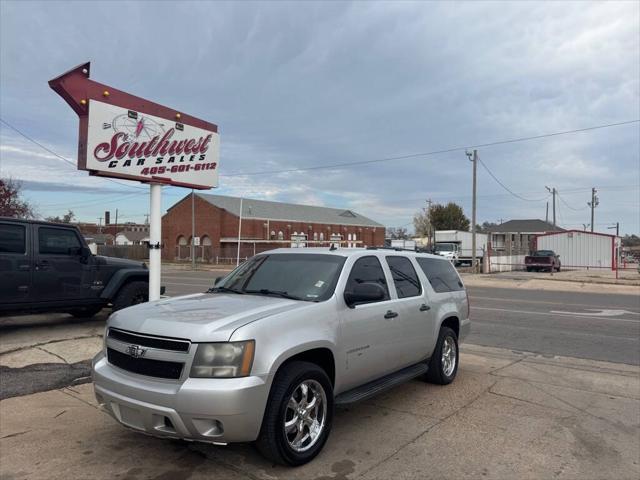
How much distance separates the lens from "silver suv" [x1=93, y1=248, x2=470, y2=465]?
3.41 metres

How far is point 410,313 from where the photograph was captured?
5.36m

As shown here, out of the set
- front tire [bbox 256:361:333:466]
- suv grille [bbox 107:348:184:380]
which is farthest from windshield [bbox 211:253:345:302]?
suv grille [bbox 107:348:184:380]

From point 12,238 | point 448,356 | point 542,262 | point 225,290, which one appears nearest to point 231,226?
point 542,262

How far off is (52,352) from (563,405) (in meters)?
6.93

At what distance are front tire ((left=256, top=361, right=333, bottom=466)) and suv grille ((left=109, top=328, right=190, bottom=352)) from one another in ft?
2.37

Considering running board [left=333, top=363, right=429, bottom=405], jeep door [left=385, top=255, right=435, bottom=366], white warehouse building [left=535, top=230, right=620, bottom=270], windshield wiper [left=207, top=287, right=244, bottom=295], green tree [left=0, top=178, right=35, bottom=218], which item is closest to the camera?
running board [left=333, top=363, right=429, bottom=405]

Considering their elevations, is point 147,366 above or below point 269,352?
below

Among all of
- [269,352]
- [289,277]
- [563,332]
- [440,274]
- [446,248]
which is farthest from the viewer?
[446,248]

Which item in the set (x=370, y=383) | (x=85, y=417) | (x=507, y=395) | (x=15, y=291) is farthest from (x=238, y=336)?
(x=15, y=291)

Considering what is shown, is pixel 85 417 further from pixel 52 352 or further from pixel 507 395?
pixel 507 395

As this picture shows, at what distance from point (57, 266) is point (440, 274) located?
6407mm

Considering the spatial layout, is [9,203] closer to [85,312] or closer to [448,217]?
[85,312]

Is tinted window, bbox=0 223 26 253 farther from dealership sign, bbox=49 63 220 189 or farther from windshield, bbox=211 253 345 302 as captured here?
windshield, bbox=211 253 345 302

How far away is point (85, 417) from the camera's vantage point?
490cm
